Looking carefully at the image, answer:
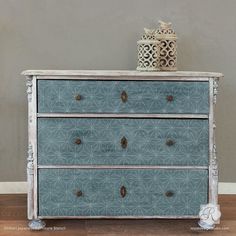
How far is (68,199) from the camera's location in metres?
2.38

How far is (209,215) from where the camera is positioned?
2.40 meters

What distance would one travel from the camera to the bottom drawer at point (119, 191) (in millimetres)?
2375

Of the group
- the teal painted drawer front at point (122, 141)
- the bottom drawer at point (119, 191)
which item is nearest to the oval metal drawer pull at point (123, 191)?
the bottom drawer at point (119, 191)

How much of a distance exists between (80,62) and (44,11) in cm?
39

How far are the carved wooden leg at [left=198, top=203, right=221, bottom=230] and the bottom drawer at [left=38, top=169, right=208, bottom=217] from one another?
43mm

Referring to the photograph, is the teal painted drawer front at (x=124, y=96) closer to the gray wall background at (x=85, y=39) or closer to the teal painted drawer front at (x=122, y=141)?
the teal painted drawer front at (x=122, y=141)

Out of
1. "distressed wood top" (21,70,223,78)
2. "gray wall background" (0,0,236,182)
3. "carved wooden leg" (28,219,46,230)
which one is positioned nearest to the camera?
"distressed wood top" (21,70,223,78)

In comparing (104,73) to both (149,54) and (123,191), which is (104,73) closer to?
(149,54)

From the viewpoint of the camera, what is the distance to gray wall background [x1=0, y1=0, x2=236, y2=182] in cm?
289

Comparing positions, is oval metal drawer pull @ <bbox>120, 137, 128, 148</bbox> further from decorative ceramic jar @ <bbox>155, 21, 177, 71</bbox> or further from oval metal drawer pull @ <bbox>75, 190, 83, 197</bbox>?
decorative ceramic jar @ <bbox>155, 21, 177, 71</bbox>

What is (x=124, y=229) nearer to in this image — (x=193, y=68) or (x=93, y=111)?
(x=93, y=111)

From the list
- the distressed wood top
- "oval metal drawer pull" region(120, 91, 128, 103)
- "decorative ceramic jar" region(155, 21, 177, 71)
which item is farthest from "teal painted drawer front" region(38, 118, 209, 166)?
"decorative ceramic jar" region(155, 21, 177, 71)

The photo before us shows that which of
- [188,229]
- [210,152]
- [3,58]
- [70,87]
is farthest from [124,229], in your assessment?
[3,58]

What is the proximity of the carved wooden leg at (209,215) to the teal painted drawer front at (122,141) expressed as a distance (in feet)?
0.78
